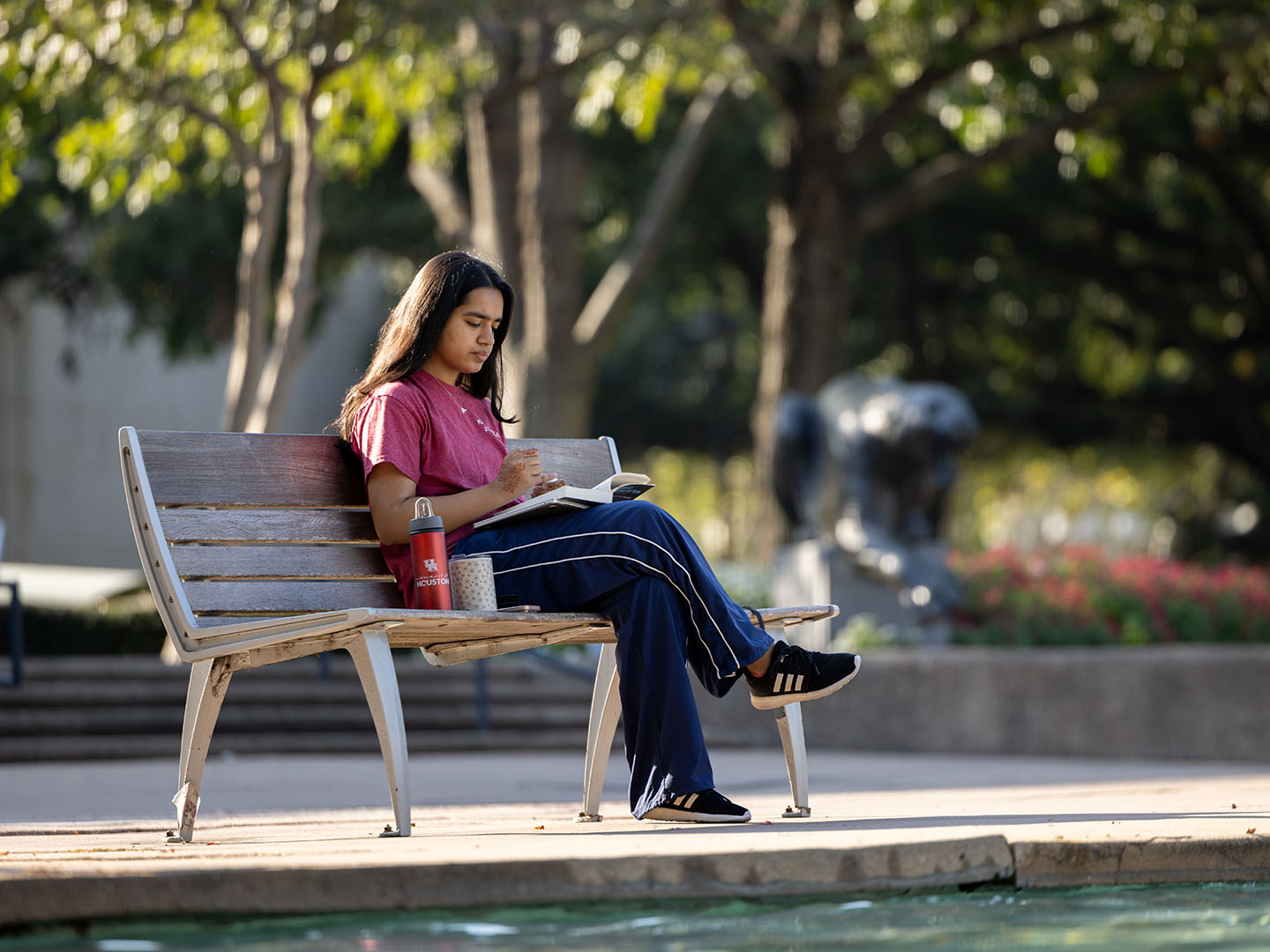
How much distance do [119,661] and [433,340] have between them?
6.02m

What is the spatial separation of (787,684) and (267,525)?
59.2 inches

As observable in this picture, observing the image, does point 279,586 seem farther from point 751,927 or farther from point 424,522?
point 751,927

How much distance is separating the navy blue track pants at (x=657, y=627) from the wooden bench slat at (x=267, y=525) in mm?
747

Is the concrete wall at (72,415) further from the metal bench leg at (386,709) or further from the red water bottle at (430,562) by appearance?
the metal bench leg at (386,709)

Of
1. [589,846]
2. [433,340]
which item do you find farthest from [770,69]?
[589,846]

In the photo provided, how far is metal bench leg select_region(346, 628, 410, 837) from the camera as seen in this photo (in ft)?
13.8

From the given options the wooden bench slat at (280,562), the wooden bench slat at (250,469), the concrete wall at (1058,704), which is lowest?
the concrete wall at (1058,704)

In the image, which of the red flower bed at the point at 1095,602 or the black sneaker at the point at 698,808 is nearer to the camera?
the black sneaker at the point at 698,808

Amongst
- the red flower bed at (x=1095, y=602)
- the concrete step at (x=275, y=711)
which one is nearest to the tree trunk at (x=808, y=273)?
the red flower bed at (x=1095, y=602)

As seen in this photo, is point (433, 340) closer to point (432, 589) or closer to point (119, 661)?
point (432, 589)

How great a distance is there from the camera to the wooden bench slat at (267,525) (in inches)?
188

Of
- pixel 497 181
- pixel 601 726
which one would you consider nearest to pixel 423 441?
pixel 601 726

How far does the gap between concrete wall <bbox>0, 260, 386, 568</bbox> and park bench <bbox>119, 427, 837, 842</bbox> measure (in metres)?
19.3

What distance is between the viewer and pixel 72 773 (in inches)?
309
